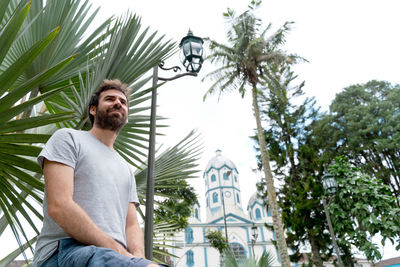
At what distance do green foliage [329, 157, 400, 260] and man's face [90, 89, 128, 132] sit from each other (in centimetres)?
1190

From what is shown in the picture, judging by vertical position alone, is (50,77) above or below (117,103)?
above

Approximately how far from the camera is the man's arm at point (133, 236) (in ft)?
Answer: 4.26

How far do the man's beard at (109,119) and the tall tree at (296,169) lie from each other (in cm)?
1644

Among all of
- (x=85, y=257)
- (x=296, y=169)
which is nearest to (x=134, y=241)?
(x=85, y=257)

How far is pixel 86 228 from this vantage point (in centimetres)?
98

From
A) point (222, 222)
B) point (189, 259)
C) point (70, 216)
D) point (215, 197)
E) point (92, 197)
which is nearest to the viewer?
point (70, 216)

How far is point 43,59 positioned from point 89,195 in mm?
2041

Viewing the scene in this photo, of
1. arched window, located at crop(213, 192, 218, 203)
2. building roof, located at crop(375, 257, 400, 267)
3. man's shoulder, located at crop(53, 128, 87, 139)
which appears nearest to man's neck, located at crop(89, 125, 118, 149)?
man's shoulder, located at crop(53, 128, 87, 139)

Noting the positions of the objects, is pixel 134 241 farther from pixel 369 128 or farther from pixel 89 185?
pixel 369 128

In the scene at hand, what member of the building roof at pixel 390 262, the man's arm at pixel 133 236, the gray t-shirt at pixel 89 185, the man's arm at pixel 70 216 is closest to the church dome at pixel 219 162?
the building roof at pixel 390 262

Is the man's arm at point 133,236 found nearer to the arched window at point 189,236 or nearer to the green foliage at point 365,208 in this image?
the green foliage at point 365,208

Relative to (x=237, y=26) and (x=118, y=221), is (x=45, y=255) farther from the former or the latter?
(x=237, y=26)

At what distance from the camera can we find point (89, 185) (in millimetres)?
1166

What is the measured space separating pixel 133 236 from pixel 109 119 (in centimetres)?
58
